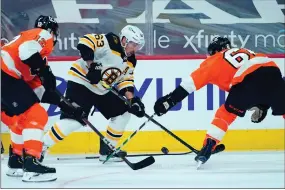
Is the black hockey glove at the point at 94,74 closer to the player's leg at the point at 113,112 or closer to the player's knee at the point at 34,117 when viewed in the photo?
the player's leg at the point at 113,112

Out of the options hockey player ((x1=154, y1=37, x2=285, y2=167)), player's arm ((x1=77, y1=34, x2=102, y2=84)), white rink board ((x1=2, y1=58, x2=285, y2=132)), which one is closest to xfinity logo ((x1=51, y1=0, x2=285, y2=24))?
white rink board ((x1=2, y1=58, x2=285, y2=132))

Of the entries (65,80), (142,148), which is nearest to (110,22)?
(65,80)

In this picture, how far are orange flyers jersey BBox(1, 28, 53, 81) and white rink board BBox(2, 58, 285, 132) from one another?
1.17 metres

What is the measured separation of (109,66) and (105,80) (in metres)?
0.10

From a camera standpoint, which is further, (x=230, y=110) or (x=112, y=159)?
(x=112, y=159)

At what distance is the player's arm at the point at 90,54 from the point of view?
3969mm

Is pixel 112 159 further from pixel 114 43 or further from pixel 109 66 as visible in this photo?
pixel 114 43

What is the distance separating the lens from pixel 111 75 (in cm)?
425

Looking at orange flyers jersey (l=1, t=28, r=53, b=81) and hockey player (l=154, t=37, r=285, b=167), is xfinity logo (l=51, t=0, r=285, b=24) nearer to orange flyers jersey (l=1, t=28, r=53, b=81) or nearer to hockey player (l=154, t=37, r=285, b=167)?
hockey player (l=154, t=37, r=285, b=167)

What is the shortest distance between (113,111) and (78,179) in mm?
631

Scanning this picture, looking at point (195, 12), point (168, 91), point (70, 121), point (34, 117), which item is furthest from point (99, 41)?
point (195, 12)

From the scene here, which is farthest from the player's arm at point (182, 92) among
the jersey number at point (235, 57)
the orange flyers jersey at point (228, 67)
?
the jersey number at point (235, 57)

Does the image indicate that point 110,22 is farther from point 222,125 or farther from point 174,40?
point 222,125

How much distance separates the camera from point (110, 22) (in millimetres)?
5207
